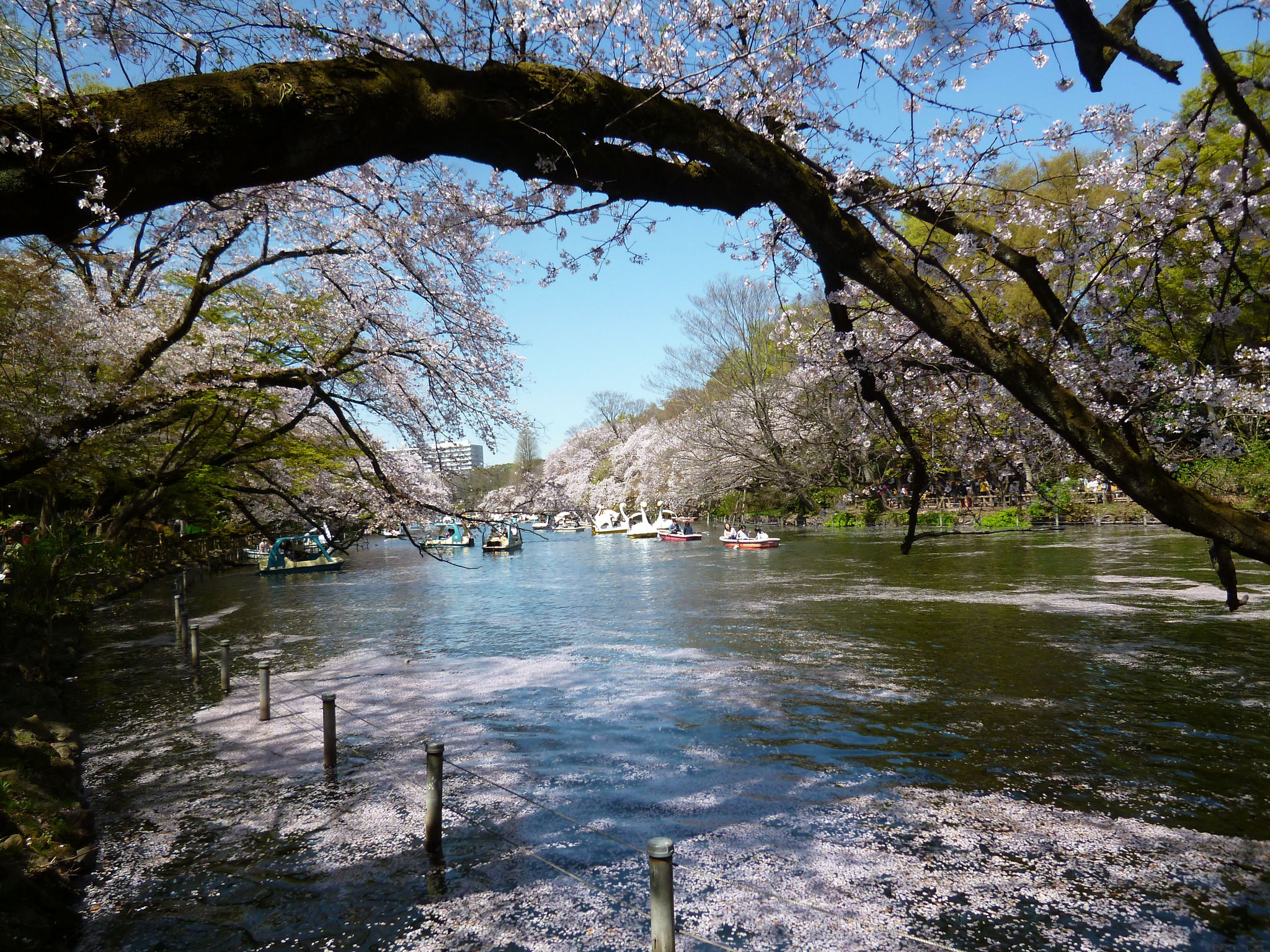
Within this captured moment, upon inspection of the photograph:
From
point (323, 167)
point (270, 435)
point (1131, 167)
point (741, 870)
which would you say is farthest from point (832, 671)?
point (323, 167)

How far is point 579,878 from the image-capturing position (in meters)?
5.14

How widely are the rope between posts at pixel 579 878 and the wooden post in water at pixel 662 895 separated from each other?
41cm

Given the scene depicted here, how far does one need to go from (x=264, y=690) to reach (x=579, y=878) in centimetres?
608

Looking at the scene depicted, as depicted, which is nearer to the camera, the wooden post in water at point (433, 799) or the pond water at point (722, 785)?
the pond water at point (722, 785)

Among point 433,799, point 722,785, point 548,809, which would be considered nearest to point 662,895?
point 433,799

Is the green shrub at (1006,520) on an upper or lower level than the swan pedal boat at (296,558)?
upper

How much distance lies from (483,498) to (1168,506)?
13454mm

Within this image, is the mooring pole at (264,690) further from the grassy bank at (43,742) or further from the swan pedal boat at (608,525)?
the swan pedal boat at (608,525)

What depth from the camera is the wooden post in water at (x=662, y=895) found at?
119 inches

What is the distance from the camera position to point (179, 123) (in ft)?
7.86

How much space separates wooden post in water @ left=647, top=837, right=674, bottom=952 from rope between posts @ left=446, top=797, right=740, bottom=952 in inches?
16.2

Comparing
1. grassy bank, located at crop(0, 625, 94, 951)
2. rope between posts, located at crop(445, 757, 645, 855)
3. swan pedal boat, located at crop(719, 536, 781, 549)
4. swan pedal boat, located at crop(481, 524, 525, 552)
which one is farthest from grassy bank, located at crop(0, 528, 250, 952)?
swan pedal boat, located at crop(481, 524, 525, 552)

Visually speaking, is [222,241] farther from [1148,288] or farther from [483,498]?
[1148,288]

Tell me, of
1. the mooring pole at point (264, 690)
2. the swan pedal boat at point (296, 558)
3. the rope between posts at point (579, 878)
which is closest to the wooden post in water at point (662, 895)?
the rope between posts at point (579, 878)
